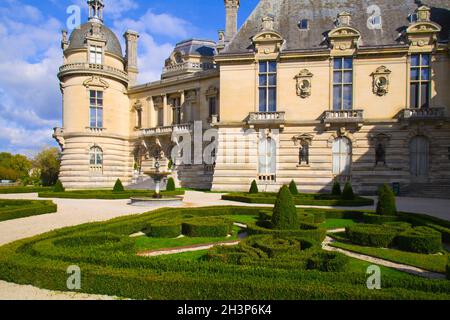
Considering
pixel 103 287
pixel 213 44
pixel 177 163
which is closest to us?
pixel 103 287

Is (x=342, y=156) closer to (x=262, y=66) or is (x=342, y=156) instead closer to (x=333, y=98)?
(x=333, y=98)

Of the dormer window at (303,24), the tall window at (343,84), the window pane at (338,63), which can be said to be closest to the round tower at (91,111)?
the dormer window at (303,24)

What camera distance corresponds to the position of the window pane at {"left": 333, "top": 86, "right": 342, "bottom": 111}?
31748 mm

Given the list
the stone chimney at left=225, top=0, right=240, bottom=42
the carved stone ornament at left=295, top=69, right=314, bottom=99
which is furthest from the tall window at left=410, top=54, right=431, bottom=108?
the stone chimney at left=225, top=0, right=240, bottom=42

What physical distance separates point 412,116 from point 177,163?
25.6m

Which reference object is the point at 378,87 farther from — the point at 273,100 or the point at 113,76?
the point at 113,76

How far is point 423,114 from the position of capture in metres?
29.5

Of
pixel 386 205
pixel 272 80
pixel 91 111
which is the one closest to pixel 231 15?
pixel 272 80

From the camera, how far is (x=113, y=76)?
1645 inches

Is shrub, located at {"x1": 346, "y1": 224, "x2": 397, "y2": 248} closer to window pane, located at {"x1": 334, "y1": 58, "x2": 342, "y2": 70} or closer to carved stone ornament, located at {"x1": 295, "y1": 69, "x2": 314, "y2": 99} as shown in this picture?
carved stone ornament, located at {"x1": 295, "y1": 69, "x2": 314, "y2": 99}

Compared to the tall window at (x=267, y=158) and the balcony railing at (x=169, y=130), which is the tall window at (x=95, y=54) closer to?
the balcony railing at (x=169, y=130)

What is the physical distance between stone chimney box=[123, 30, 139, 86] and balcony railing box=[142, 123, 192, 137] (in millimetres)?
8889

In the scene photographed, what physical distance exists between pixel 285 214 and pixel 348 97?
78.3 feet

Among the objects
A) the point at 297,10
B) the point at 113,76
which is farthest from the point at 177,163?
the point at 297,10
